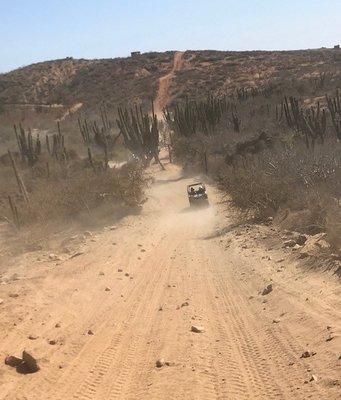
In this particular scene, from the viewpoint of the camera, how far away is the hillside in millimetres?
77625

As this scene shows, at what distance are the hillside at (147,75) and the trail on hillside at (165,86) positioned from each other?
838mm

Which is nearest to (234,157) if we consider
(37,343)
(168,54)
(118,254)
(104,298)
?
(118,254)

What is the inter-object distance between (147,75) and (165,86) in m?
8.50

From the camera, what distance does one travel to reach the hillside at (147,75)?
7762 cm

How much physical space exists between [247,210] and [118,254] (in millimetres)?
4798

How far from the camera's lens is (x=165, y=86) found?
268 feet

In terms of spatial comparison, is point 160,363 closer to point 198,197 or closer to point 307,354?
point 307,354

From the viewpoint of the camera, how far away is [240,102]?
5441 centimetres

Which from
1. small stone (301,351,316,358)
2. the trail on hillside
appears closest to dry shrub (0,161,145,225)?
small stone (301,351,316,358)

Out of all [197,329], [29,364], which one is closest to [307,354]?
[197,329]

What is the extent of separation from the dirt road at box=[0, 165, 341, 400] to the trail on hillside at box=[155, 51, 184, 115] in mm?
58508

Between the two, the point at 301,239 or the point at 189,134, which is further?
the point at 189,134

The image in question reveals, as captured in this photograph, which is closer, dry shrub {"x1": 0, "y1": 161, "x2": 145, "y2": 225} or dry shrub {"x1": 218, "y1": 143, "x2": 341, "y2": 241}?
dry shrub {"x1": 218, "y1": 143, "x2": 341, "y2": 241}

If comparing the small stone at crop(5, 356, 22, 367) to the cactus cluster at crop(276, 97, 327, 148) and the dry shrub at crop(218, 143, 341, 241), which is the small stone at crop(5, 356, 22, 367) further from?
the cactus cluster at crop(276, 97, 327, 148)
